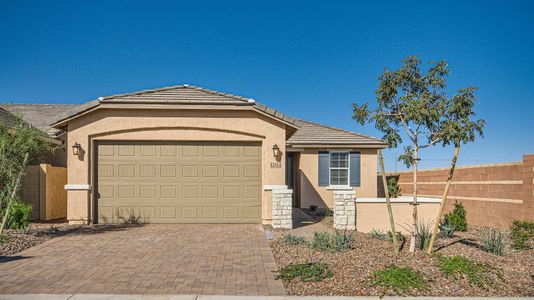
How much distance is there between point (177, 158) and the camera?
14.3 m

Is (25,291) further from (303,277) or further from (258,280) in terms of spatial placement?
(303,277)

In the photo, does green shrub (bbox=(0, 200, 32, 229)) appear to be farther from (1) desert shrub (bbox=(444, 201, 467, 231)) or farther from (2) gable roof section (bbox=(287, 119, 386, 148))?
(1) desert shrub (bbox=(444, 201, 467, 231))

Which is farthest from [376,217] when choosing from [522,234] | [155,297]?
[155,297]

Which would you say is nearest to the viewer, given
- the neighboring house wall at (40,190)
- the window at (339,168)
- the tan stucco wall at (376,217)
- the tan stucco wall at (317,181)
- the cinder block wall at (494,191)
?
the cinder block wall at (494,191)

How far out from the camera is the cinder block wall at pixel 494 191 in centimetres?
1328

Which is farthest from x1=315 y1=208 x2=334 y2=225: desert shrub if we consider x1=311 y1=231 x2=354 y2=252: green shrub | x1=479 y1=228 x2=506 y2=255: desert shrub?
x1=479 y1=228 x2=506 y2=255: desert shrub

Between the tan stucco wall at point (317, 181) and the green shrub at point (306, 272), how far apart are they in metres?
12.5

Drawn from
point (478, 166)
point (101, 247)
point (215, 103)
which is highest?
point (215, 103)

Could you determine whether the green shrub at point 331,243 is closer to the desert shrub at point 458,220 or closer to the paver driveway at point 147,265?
the paver driveway at point 147,265

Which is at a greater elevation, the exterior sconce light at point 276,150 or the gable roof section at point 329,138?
the gable roof section at point 329,138

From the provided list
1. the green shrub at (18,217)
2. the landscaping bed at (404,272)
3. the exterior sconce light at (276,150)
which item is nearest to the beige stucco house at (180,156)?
the exterior sconce light at (276,150)

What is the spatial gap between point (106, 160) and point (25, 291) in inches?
303

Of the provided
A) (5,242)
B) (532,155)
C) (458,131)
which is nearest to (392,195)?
(532,155)

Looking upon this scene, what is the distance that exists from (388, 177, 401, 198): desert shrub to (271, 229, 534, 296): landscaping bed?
1295 cm
